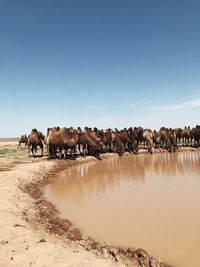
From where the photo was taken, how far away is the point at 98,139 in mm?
29094

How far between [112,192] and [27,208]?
4.05 metres

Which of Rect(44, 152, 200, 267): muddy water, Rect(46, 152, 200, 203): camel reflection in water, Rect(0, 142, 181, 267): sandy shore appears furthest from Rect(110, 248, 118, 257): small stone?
Rect(46, 152, 200, 203): camel reflection in water

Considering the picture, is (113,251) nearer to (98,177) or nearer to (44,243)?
(44,243)

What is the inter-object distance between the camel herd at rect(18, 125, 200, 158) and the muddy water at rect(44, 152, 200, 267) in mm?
6034

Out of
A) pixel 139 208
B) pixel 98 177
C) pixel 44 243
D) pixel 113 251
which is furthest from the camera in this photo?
pixel 98 177

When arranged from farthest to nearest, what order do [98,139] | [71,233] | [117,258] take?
[98,139] < [71,233] < [117,258]

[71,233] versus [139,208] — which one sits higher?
[139,208]

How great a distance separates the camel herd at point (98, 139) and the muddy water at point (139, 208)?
6.03 m

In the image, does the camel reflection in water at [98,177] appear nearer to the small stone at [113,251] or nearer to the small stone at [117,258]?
the small stone at [113,251]

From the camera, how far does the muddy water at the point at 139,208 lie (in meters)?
8.60

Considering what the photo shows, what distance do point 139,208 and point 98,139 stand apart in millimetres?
17485

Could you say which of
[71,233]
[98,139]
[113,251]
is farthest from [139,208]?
[98,139]

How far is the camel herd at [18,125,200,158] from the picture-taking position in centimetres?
2630

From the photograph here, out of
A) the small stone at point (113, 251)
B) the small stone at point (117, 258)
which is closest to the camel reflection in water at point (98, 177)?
the small stone at point (113, 251)
